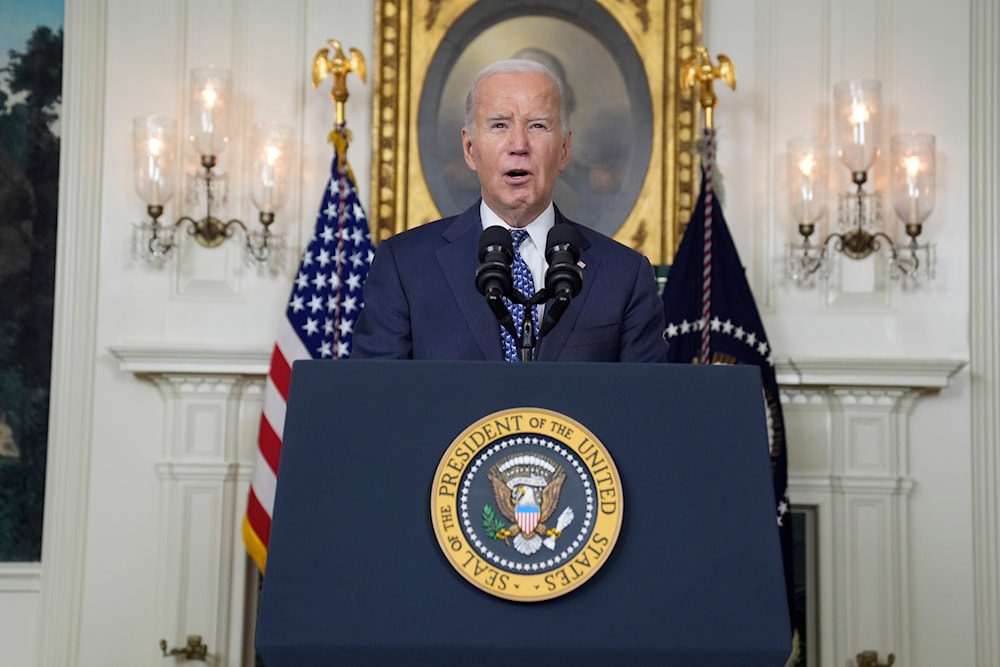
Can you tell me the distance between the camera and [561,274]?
1792 mm

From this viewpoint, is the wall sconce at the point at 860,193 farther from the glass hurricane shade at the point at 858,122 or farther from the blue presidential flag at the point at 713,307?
the blue presidential flag at the point at 713,307

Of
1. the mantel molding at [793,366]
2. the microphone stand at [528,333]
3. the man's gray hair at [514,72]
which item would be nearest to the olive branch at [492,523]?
the microphone stand at [528,333]

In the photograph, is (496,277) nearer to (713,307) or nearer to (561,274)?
(561,274)

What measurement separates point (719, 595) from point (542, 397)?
0.34m

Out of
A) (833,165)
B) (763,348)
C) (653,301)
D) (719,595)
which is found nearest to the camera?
(719,595)

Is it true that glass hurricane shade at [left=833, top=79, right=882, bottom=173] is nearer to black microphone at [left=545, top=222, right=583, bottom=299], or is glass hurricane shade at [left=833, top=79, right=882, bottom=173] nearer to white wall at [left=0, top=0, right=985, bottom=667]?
white wall at [left=0, top=0, right=985, bottom=667]

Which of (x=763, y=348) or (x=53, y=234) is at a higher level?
(x=53, y=234)

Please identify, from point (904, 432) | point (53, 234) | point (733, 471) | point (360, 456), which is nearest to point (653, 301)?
point (733, 471)

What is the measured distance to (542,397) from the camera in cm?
154

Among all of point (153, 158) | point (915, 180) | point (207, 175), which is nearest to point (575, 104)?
point (915, 180)

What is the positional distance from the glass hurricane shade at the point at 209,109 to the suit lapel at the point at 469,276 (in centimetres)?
262

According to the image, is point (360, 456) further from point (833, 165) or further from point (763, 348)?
point (833, 165)

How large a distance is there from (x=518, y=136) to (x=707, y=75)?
260cm

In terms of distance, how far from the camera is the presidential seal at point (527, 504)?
148 centimetres
